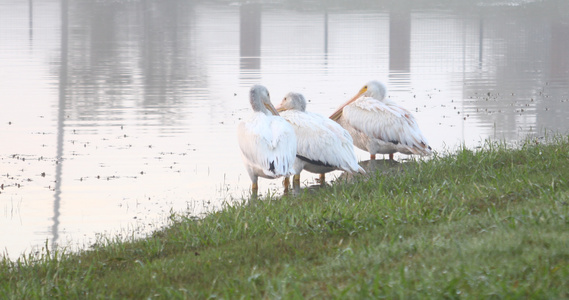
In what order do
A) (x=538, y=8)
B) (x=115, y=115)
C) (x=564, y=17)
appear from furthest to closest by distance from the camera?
(x=538, y=8) → (x=564, y=17) → (x=115, y=115)

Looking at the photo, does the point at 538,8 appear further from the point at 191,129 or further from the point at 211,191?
the point at 211,191

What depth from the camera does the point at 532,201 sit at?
7.72 meters

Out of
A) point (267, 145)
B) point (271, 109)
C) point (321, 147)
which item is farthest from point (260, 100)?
point (267, 145)

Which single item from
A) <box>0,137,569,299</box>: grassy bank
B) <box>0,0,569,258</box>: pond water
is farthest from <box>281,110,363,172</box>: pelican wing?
<box>0,137,569,299</box>: grassy bank

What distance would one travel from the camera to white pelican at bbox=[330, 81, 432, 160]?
41.1 ft

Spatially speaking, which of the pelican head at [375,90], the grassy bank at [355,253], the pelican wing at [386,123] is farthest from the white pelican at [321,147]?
the pelican head at [375,90]

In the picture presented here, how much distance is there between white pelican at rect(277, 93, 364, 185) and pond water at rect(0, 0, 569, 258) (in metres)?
0.59

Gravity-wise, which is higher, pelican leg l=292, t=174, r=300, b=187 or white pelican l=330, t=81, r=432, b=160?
white pelican l=330, t=81, r=432, b=160

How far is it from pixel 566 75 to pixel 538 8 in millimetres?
34752

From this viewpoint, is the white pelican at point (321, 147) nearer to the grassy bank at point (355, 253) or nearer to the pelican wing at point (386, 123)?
the grassy bank at point (355, 253)

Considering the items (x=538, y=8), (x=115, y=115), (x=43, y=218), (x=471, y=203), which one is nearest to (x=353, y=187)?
(x=471, y=203)

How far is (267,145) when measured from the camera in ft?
33.5

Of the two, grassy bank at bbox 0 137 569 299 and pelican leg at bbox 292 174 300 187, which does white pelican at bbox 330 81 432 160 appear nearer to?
pelican leg at bbox 292 174 300 187

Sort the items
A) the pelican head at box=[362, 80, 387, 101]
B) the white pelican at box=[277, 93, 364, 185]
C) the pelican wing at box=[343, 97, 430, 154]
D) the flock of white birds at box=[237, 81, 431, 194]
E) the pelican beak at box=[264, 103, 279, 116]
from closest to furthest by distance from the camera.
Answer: the flock of white birds at box=[237, 81, 431, 194], the white pelican at box=[277, 93, 364, 185], the pelican beak at box=[264, 103, 279, 116], the pelican wing at box=[343, 97, 430, 154], the pelican head at box=[362, 80, 387, 101]
